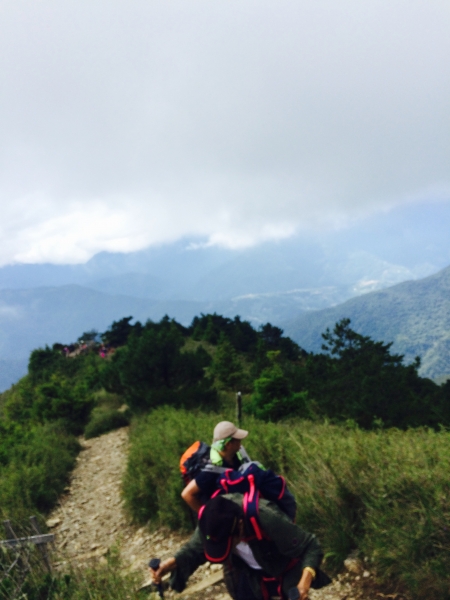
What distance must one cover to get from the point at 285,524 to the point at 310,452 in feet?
9.69

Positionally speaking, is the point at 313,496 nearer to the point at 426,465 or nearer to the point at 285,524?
the point at 426,465

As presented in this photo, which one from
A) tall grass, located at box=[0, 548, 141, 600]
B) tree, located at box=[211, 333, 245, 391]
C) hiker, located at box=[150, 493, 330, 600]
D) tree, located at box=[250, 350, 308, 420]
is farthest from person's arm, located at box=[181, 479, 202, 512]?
tree, located at box=[211, 333, 245, 391]

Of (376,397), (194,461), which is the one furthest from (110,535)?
(376,397)

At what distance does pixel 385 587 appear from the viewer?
379cm

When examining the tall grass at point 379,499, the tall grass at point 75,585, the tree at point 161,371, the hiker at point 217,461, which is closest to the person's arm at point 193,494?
the hiker at point 217,461

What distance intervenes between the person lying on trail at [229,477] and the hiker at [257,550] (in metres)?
0.07

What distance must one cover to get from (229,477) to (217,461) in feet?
1.06

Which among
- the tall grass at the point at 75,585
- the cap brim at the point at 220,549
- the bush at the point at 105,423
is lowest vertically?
the bush at the point at 105,423

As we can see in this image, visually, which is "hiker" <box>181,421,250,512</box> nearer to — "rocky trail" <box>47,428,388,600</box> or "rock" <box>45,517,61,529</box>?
"rocky trail" <box>47,428,388,600</box>

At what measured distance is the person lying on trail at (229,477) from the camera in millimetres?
2387

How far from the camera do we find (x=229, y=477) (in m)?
2.49

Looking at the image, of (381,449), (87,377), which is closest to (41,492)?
(381,449)

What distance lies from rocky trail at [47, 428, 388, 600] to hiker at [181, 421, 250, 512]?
78.7 inches

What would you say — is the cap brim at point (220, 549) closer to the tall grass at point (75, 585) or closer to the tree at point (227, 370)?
the tall grass at point (75, 585)
